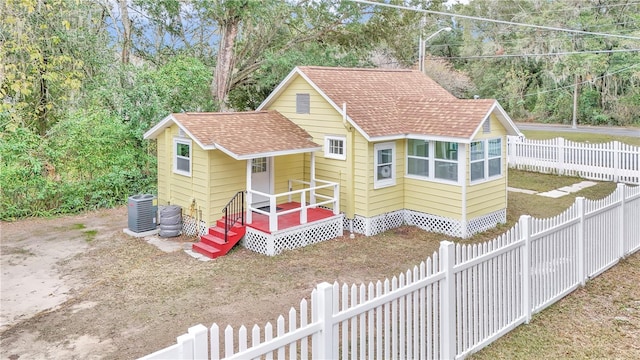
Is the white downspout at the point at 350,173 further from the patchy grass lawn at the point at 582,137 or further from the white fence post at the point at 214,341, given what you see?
the patchy grass lawn at the point at 582,137

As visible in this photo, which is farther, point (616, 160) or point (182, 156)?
point (616, 160)

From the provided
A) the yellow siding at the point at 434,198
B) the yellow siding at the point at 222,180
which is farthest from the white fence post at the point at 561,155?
the yellow siding at the point at 222,180

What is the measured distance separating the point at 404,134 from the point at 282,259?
179 inches

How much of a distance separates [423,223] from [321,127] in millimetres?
3619

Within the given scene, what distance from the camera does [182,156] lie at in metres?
12.2

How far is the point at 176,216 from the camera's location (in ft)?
39.4

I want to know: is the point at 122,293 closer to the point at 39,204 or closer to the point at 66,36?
the point at 39,204

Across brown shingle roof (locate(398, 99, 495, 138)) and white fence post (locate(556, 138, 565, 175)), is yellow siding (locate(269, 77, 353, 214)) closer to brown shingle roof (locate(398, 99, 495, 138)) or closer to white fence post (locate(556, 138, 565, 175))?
brown shingle roof (locate(398, 99, 495, 138))

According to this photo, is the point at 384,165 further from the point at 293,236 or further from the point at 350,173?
the point at 293,236

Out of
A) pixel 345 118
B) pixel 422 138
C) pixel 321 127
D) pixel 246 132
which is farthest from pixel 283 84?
pixel 422 138

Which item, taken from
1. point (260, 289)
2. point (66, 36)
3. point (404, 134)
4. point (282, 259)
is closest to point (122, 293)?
point (260, 289)

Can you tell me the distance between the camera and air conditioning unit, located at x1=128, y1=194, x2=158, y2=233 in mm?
12148

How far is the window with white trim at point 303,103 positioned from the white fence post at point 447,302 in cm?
860

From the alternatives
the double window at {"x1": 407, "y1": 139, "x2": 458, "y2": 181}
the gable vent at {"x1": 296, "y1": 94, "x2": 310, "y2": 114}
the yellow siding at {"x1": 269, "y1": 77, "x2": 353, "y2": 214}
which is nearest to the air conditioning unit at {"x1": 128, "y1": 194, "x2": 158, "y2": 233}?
the yellow siding at {"x1": 269, "y1": 77, "x2": 353, "y2": 214}
